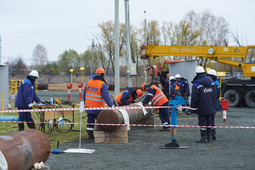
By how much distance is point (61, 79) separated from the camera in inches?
2127

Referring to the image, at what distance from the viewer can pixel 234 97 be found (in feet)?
76.2

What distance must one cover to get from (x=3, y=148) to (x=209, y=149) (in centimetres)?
541

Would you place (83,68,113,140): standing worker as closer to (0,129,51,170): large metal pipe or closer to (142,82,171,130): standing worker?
(142,82,171,130): standing worker

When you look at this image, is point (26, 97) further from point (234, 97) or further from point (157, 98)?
point (234, 97)

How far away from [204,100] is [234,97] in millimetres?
14054

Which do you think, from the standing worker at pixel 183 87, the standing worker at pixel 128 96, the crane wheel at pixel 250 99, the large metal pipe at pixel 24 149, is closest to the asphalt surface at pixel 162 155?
the large metal pipe at pixel 24 149

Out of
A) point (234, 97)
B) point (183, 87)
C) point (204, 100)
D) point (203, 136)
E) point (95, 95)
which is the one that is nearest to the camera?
point (204, 100)

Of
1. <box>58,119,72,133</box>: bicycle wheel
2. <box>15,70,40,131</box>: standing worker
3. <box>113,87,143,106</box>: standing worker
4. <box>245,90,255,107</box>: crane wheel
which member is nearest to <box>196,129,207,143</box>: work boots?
<box>113,87,143,106</box>: standing worker

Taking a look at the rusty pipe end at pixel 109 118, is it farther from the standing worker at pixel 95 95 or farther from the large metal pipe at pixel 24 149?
the large metal pipe at pixel 24 149

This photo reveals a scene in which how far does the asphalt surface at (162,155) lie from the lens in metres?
7.21

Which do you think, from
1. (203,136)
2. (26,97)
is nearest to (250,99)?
(203,136)

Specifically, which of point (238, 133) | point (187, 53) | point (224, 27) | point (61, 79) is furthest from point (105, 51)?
point (238, 133)

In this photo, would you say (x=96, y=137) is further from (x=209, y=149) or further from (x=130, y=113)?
(x=209, y=149)

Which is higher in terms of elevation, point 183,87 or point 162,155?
point 183,87
